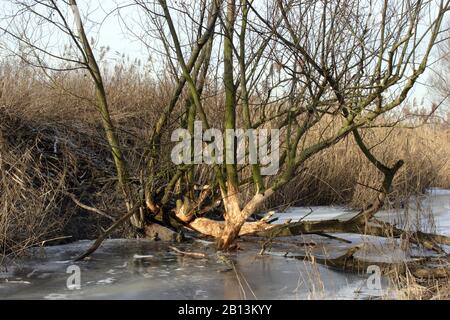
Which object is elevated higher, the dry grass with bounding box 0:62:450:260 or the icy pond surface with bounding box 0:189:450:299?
the dry grass with bounding box 0:62:450:260

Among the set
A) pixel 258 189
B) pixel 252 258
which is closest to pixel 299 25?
pixel 258 189

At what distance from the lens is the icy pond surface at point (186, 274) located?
346 cm

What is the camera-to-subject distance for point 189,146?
16.9 ft

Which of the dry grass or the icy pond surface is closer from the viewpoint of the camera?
the icy pond surface

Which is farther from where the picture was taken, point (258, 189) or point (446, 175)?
point (446, 175)

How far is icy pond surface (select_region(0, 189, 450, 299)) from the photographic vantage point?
136 inches

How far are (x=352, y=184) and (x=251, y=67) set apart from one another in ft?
12.8

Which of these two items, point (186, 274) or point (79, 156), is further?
point (79, 156)

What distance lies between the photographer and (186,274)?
4.00 meters

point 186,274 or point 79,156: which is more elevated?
point 79,156

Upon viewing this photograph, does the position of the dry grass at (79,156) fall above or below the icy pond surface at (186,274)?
above

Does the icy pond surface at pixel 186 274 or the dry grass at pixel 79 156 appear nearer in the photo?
the icy pond surface at pixel 186 274

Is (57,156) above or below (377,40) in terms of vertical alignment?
below
